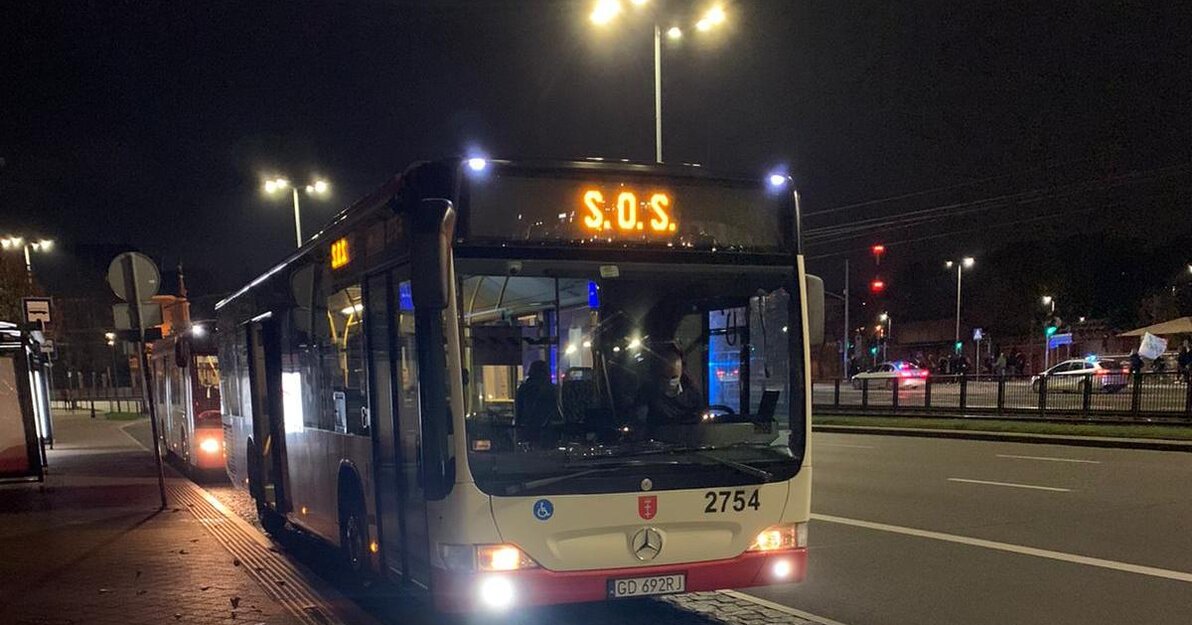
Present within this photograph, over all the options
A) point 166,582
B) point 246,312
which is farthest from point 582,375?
point 246,312

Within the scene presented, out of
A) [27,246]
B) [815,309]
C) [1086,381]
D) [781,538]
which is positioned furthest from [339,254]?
[27,246]

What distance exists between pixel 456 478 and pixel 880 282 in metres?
22.9

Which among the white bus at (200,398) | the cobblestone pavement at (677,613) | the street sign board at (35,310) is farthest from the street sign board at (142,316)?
the street sign board at (35,310)

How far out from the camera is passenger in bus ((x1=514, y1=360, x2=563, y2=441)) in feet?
16.0

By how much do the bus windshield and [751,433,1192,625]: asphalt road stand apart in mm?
2003

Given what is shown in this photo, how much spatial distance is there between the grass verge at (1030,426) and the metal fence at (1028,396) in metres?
0.67

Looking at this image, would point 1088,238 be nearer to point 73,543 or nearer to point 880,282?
point 880,282

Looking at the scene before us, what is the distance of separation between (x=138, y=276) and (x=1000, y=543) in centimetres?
1114

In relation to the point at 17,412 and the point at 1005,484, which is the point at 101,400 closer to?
the point at 17,412

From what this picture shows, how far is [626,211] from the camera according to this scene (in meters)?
5.16

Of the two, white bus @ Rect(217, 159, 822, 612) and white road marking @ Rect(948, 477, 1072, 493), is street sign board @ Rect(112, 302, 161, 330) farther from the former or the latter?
white road marking @ Rect(948, 477, 1072, 493)

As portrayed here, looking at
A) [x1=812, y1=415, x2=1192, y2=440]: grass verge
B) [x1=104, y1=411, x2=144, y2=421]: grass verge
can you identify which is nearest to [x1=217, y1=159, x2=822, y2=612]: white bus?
[x1=812, y1=415, x2=1192, y2=440]: grass verge

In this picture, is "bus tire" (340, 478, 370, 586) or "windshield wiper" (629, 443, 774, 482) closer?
"windshield wiper" (629, 443, 774, 482)

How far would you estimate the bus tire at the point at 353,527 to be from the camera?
21.0ft
